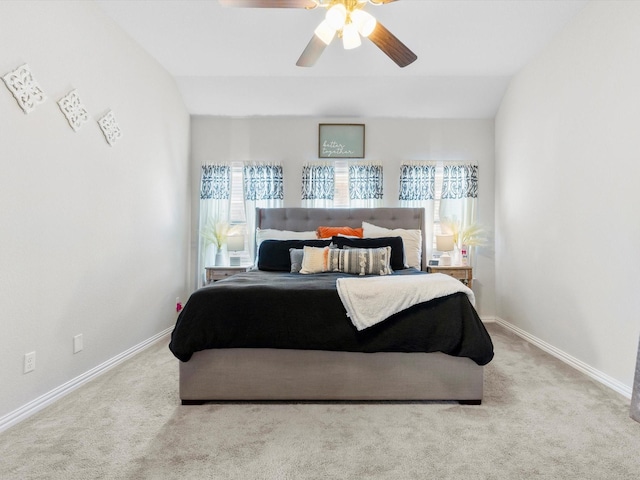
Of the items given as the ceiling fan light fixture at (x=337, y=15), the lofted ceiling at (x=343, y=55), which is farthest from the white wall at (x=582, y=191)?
the ceiling fan light fixture at (x=337, y=15)

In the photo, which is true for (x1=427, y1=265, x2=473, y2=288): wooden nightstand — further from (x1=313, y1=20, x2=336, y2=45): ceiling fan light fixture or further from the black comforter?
(x1=313, y1=20, x2=336, y2=45): ceiling fan light fixture

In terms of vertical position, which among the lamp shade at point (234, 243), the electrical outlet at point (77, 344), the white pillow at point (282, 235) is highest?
the white pillow at point (282, 235)

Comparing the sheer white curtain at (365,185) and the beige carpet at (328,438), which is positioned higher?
the sheer white curtain at (365,185)

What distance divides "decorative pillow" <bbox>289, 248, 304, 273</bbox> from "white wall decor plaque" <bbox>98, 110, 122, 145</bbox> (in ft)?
5.90

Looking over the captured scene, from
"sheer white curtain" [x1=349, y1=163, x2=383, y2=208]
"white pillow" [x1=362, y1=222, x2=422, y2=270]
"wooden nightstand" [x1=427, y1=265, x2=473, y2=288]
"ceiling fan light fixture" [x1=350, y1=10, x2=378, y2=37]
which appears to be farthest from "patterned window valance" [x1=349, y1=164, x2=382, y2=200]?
"ceiling fan light fixture" [x1=350, y1=10, x2=378, y2=37]

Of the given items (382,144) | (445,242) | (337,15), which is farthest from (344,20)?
(445,242)

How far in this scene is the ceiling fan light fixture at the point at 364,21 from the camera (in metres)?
2.21

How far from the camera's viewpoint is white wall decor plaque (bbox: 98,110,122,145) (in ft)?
9.56

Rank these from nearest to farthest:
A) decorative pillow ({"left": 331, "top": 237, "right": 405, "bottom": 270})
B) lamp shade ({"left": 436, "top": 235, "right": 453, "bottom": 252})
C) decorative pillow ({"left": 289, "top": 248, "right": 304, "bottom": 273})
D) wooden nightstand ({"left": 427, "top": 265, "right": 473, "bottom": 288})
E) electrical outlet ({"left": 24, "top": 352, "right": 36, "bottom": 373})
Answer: electrical outlet ({"left": 24, "top": 352, "right": 36, "bottom": 373}) < decorative pillow ({"left": 289, "top": 248, "right": 304, "bottom": 273}) < decorative pillow ({"left": 331, "top": 237, "right": 405, "bottom": 270}) < wooden nightstand ({"left": 427, "top": 265, "right": 473, "bottom": 288}) < lamp shade ({"left": 436, "top": 235, "right": 453, "bottom": 252})

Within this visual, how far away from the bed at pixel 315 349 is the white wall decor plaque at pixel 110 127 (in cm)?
160

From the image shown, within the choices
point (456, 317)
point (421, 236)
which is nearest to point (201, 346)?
point (456, 317)

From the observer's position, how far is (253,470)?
1.65 metres

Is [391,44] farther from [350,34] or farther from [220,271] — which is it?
[220,271]

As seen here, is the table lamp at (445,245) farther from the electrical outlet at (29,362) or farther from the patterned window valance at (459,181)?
the electrical outlet at (29,362)
